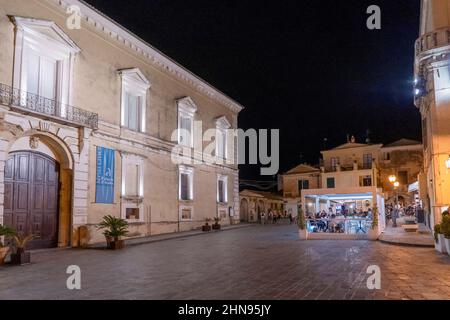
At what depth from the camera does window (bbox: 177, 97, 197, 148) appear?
28.5 m

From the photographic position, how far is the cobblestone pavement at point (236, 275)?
759cm

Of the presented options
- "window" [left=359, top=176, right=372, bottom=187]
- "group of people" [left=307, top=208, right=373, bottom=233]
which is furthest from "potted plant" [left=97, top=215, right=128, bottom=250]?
"window" [left=359, top=176, right=372, bottom=187]

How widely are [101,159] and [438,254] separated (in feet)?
47.9

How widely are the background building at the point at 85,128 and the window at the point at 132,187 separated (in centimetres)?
6

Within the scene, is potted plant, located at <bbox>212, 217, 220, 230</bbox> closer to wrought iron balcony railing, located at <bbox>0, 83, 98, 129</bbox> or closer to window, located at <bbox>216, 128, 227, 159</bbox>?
window, located at <bbox>216, 128, 227, 159</bbox>

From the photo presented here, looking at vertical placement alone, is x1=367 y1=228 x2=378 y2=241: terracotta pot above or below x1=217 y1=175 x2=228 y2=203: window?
below

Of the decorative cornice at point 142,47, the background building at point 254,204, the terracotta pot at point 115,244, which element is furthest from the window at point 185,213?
the background building at point 254,204

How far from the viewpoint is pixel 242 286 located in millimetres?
8266

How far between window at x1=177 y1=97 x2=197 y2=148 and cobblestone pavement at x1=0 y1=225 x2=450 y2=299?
14646 mm

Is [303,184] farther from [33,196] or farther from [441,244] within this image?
[33,196]

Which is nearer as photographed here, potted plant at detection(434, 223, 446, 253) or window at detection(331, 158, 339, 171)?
potted plant at detection(434, 223, 446, 253)

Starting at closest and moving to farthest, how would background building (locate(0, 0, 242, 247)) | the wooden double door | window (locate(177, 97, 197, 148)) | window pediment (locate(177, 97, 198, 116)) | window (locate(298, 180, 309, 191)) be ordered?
the wooden double door < background building (locate(0, 0, 242, 247)) < window pediment (locate(177, 97, 198, 116)) < window (locate(177, 97, 197, 148)) < window (locate(298, 180, 309, 191))
